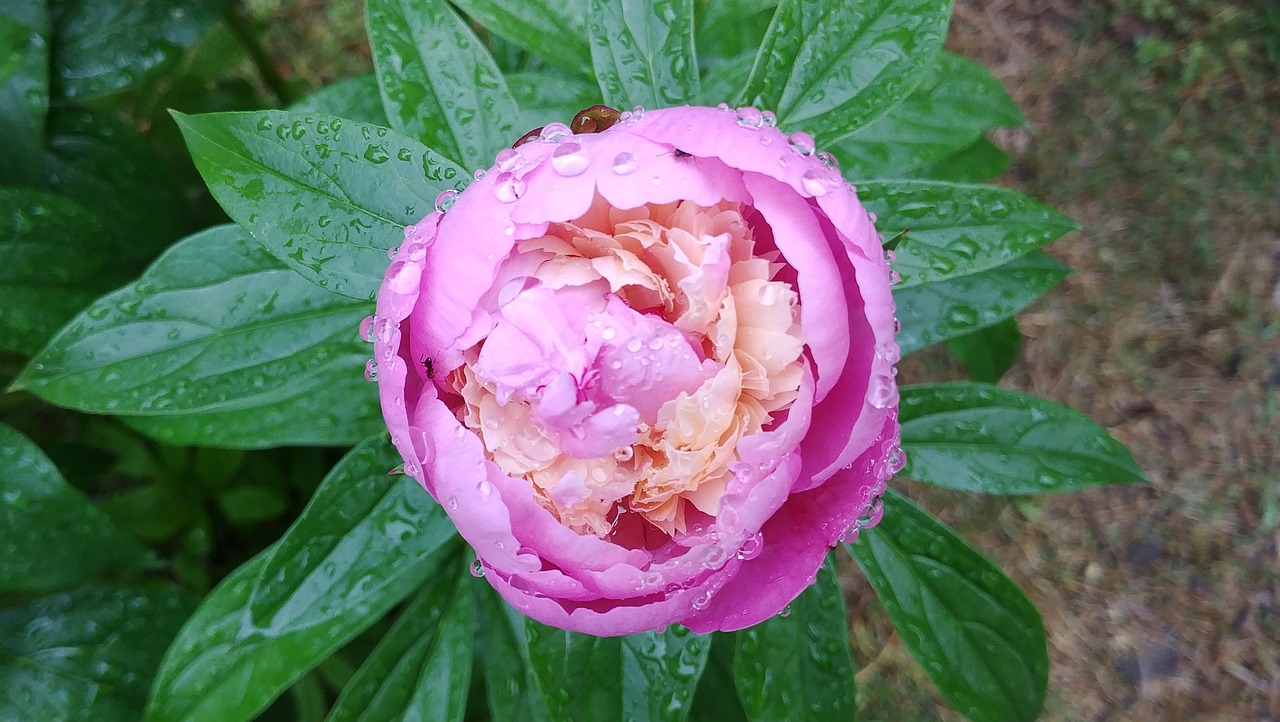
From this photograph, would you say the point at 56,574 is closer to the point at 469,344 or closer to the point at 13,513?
the point at 13,513

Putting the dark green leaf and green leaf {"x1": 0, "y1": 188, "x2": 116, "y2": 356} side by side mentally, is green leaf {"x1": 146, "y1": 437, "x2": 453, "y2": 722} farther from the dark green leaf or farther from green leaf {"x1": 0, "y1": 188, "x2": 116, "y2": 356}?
the dark green leaf

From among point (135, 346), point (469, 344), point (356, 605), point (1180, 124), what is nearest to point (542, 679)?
point (356, 605)

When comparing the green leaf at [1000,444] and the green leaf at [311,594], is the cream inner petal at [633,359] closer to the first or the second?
the green leaf at [311,594]

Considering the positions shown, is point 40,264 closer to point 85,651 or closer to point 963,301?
point 85,651

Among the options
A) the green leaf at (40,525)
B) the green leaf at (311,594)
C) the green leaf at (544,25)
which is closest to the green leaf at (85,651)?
the green leaf at (40,525)

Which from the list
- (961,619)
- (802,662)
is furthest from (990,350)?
(802,662)
